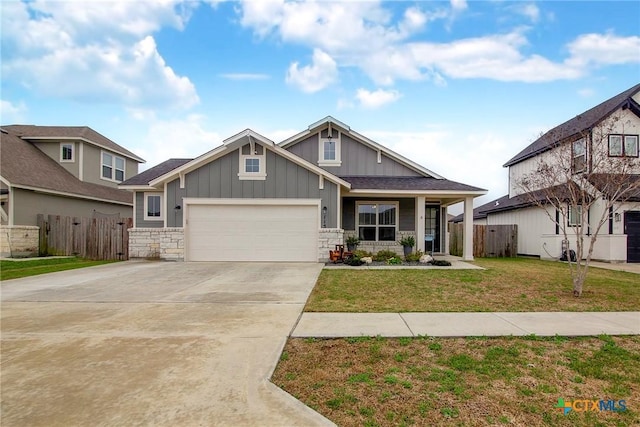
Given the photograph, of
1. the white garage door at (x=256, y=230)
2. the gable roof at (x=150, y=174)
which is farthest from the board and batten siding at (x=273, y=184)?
the gable roof at (x=150, y=174)

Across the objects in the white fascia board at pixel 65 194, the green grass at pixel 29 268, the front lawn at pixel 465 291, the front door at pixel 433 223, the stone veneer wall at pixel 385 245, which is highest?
the white fascia board at pixel 65 194

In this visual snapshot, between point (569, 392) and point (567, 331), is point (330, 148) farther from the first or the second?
point (569, 392)

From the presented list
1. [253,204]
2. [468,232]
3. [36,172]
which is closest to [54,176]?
[36,172]

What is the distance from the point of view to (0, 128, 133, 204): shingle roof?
15883 mm

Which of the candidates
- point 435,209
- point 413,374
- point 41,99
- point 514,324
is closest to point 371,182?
point 435,209

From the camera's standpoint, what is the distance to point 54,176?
18062 millimetres

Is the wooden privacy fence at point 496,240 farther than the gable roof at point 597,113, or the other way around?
the wooden privacy fence at point 496,240

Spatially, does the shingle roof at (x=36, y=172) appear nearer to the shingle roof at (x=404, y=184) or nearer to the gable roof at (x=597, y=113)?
the shingle roof at (x=404, y=184)

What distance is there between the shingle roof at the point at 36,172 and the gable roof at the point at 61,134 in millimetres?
759

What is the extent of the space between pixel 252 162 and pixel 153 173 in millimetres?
6091

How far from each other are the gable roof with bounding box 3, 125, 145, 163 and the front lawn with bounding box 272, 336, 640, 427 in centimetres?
2111

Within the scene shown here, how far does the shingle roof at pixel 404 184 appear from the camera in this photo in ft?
47.8

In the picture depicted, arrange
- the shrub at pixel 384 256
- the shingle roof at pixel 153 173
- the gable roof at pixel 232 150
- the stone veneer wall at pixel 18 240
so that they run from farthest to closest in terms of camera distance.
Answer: the shingle roof at pixel 153 173
the stone veneer wall at pixel 18 240
the shrub at pixel 384 256
the gable roof at pixel 232 150

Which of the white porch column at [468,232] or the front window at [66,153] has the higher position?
the front window at [66,153]
